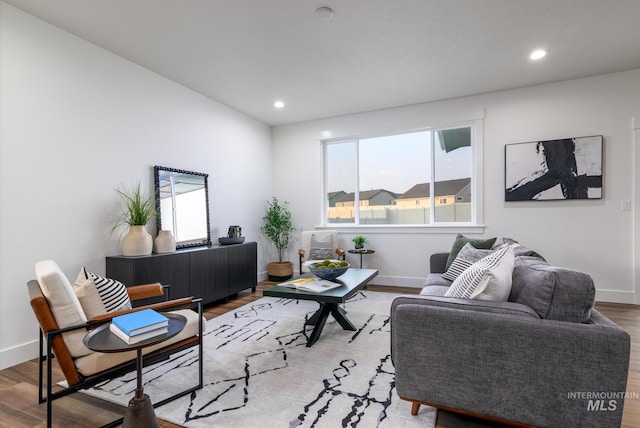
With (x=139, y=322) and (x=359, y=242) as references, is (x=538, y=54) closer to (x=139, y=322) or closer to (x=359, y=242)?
(x=359, y=242)

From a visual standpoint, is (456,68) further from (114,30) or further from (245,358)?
(245,358)

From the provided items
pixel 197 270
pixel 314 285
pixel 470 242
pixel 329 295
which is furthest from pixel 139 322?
pixel 470 242

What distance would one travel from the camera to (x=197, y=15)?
2.59 meters

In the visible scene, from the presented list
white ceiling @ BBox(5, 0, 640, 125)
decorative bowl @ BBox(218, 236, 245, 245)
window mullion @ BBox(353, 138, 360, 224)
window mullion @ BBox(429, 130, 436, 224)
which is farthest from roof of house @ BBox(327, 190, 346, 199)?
decorative bowl @ BBox(218, 236, 245, 245)

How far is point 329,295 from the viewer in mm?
2508

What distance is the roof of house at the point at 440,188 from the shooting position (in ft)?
15.3

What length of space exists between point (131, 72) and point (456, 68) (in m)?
3.66

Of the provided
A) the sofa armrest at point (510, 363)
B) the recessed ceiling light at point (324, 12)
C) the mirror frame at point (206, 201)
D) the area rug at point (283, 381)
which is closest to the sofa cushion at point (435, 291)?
the area rug at point (283, 381)

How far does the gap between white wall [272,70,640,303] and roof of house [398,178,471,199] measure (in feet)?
1.18

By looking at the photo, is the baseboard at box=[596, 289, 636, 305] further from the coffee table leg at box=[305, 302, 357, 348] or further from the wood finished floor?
the coffee table leg at box=[305, 302, 357, 348]

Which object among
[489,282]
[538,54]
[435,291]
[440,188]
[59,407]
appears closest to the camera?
[489,282]

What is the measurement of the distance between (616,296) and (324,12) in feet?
15.4

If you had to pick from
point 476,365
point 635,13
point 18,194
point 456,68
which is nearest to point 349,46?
point 456,68

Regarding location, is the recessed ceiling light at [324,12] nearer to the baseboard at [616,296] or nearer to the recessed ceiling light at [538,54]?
the recessed ceiling light at [538,54]
